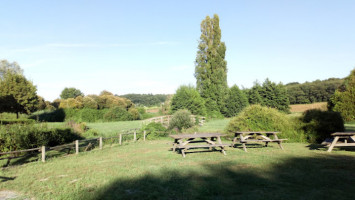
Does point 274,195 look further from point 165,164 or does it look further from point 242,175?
point 165,164

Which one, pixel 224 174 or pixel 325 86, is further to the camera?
pixel 325 86

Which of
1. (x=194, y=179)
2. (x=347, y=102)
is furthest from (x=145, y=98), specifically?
(x=194, y=179)

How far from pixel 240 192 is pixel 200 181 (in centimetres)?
119

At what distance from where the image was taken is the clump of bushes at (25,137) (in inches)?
459

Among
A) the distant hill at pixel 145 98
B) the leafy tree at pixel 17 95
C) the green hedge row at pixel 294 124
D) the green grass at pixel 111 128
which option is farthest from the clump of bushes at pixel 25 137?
the distant hill at pixel 145 98

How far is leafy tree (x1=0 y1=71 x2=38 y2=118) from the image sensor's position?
32500mm

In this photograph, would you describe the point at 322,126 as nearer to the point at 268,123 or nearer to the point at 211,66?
the point at 268,123

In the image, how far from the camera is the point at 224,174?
265 inches

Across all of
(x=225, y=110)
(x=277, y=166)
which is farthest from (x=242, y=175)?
(x=225, y=110)

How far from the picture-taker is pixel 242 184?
577 cm

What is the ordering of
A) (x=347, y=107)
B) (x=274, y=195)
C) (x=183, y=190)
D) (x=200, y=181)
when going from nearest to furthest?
(x=274, y=195), (x=183, y=190), (x=200, y=181), (x=347, y=107)

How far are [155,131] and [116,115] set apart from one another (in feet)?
92.2

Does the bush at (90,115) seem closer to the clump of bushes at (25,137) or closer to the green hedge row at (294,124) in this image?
the clump of bushes at (25,137)

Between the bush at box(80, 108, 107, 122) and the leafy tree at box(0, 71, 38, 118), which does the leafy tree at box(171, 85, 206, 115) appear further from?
the leafy tree at box(0, 71, 38, 118)
